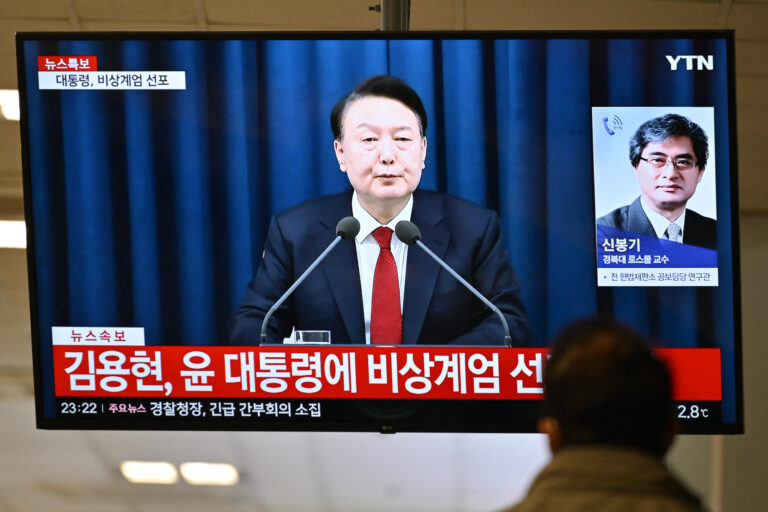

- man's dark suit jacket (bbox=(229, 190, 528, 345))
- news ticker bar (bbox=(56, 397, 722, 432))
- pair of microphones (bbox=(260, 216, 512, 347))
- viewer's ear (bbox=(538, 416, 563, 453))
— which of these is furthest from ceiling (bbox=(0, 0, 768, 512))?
viewer's ear (bbox=(538, 416, 563, 453))

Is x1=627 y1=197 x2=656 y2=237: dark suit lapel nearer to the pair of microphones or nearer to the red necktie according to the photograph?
the pair of microphones

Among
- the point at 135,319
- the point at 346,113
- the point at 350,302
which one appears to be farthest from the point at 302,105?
the point at 135,319

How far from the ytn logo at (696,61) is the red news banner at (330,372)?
3.25 feet

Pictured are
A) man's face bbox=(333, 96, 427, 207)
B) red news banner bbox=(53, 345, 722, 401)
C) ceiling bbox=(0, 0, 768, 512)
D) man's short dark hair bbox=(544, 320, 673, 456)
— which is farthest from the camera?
ceiling bbox=(0, 0, 768, 512)

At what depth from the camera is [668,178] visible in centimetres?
361

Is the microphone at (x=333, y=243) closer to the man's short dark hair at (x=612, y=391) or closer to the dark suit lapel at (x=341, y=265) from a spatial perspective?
the dark suit lapel at (x=341, y=265)

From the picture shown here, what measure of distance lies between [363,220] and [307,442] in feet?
5.92

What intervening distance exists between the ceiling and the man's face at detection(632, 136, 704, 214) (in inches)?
57.5

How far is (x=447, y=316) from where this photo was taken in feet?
11.8

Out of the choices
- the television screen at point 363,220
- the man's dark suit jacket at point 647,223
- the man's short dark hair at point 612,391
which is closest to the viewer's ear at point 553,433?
the man's short dark hair at point 612,391

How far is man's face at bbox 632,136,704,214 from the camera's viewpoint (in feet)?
11.8

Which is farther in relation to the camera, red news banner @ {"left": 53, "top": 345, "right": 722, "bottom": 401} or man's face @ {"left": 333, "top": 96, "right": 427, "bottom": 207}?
man's face @ {"left": 333, "top": 96, "right": 427, "bottom": 207}

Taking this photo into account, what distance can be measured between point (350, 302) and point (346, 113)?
678 mm

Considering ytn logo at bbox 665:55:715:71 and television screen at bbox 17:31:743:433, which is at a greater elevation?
ytn logo at bbox 665:55:715:71
